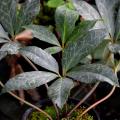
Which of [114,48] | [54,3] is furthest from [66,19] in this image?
[54,3]

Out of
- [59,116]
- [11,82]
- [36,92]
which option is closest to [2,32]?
[11,82]

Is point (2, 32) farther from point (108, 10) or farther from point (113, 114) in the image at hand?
point (113, 114)

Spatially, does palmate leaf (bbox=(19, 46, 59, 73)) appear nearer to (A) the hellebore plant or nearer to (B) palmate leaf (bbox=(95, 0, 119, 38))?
(A) the hellebore plant

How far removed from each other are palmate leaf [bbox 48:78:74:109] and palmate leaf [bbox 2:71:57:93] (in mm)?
28

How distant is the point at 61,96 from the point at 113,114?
58 centimetres

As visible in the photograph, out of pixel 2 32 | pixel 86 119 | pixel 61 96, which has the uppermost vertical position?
pixel 2 32

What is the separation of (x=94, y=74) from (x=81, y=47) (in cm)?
8

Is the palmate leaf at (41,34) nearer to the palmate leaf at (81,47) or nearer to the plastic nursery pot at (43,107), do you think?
the palmate leaf at (81,47)

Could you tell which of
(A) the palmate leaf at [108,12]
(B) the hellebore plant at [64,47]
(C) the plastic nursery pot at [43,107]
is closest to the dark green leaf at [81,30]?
(B) the hellebore plant at [64,47]

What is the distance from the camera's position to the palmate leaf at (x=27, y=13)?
93cm

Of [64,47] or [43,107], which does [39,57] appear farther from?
[43,107]

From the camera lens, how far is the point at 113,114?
1300mm

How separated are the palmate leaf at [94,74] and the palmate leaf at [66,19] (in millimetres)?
130

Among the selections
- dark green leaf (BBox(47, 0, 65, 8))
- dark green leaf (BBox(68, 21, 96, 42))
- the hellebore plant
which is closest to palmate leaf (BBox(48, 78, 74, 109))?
the hellebore plant
